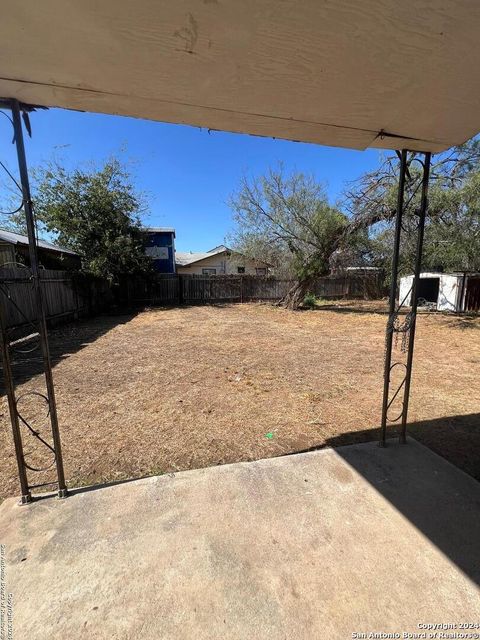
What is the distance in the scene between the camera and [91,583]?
1.28 meters

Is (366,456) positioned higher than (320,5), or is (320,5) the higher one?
(320,5)

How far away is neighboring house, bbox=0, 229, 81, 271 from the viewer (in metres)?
7.45

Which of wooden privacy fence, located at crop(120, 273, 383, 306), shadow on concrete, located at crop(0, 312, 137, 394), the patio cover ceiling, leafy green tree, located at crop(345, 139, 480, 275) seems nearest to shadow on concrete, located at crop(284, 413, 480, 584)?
the patio cover ceiling

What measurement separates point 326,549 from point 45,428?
107 inches

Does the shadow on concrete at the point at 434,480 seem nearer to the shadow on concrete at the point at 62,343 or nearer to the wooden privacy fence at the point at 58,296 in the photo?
the shadow on concrete at the point at 62,343

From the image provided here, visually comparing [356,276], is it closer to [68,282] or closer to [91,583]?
[68,282]

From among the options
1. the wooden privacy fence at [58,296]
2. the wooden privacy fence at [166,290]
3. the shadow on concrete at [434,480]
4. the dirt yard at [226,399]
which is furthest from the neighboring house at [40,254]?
the shadow on concrete at [434,480]

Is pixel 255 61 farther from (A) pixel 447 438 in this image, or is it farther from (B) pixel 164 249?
(B) pixel 164 249

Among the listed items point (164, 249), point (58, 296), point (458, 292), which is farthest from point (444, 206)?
point (164, 249)

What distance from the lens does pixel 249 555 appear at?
1.41 metres

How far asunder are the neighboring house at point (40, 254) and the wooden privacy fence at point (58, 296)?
0.53 m

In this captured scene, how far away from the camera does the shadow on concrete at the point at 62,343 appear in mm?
4668

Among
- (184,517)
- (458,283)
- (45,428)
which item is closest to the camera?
(184,517)

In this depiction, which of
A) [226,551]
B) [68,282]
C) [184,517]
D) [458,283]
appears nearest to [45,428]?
[184,517]
